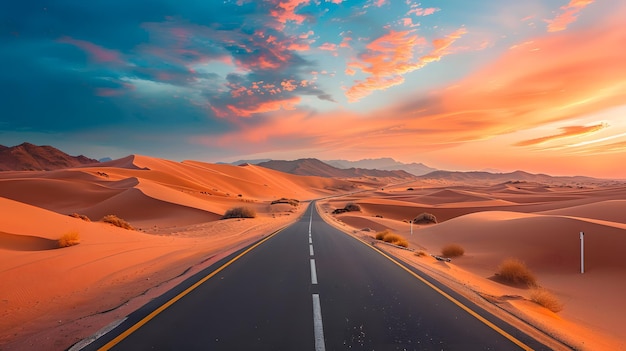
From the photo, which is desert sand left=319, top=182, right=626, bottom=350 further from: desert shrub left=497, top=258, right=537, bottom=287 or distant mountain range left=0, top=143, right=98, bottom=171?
distant mountain range left=0, top=143, right=98, bottom=171

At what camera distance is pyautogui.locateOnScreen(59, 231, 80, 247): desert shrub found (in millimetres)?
12555

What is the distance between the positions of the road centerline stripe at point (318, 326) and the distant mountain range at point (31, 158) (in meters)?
203

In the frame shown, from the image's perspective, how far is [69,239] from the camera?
1283 centimetres

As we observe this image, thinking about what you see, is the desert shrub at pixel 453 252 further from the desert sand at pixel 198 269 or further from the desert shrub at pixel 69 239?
the desert shrub at pixel 69 239

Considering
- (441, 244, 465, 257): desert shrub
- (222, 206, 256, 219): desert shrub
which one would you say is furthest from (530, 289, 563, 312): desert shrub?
(222, 206, 256, 219): desert shrub

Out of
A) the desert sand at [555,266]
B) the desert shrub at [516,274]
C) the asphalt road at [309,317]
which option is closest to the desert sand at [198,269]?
the desert sand at [555,266]

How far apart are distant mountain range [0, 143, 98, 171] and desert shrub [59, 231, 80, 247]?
192m

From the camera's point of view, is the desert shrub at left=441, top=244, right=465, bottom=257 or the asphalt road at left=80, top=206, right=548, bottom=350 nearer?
the asphalt road at left=80, top=206, right=548, bottom=350

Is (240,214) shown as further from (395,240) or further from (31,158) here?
(31,158)

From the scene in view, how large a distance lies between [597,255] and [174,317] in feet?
53.5

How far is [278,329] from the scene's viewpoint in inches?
219

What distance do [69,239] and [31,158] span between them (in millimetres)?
216852

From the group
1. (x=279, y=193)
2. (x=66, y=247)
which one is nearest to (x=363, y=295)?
(x=66, y=247)

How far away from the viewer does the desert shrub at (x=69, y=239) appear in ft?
41.2
